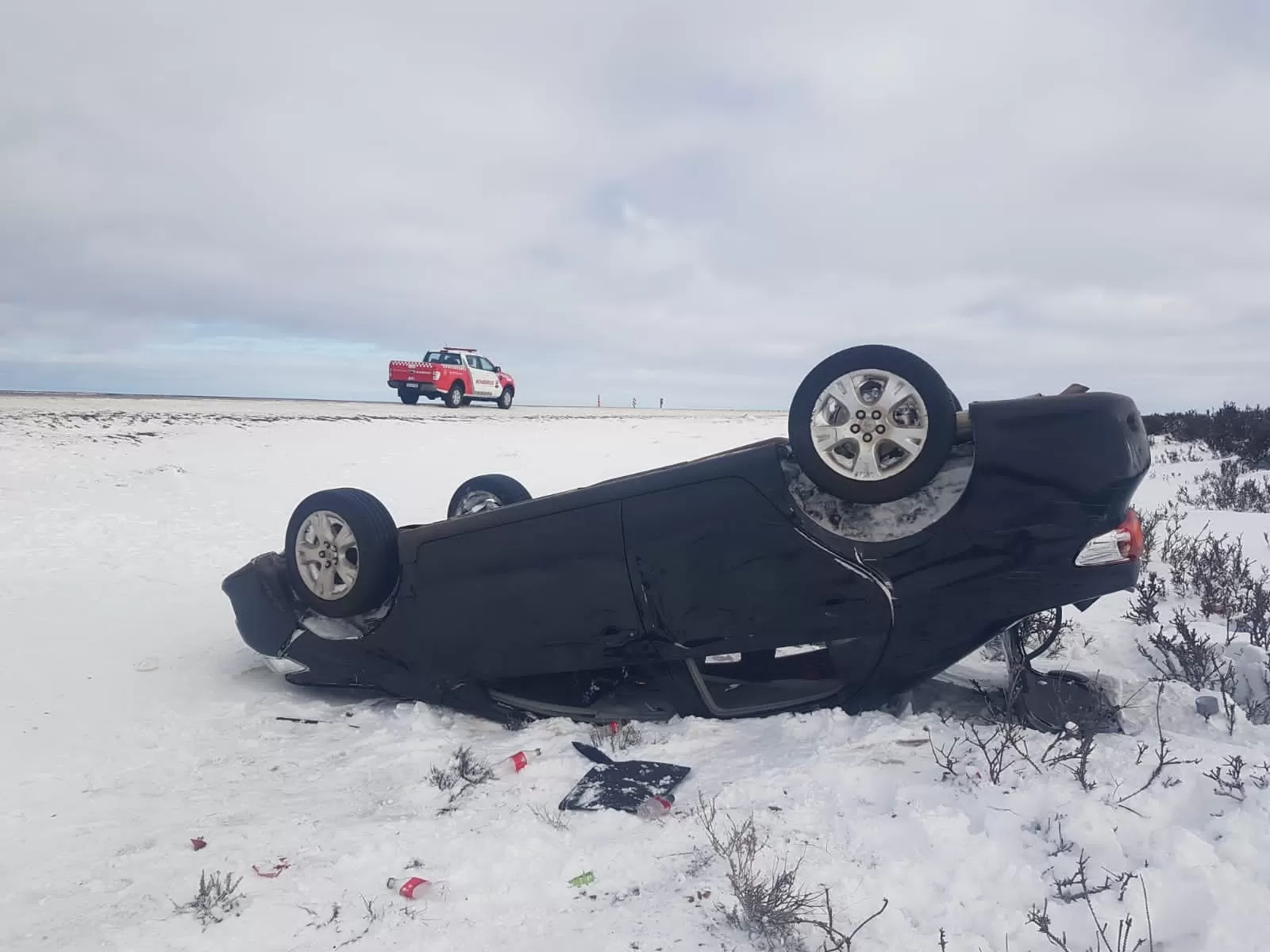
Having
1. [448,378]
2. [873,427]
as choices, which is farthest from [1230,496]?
[448,378]

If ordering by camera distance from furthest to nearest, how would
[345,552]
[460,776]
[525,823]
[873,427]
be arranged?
[345,552] < [460,776] < [873,427] < [525,823]

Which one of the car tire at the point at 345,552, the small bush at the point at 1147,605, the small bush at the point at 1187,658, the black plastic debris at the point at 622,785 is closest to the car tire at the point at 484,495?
the car tire at the point at 345,552

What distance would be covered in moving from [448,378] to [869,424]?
24.0 m

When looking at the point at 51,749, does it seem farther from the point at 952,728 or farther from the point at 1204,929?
the point at 1204,929

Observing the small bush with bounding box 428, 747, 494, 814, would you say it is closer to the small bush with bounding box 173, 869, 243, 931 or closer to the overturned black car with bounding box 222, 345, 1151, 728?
the overturned black car with bounding box 222, 345, 1151, 728

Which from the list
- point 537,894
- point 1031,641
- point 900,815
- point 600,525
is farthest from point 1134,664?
point 537,894

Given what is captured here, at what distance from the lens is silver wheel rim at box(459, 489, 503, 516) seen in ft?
17.7

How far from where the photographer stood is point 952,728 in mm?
3238

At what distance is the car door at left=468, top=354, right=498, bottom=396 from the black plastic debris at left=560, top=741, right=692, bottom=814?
80.5ft

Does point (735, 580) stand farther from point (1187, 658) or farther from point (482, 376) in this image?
point (482, 376)

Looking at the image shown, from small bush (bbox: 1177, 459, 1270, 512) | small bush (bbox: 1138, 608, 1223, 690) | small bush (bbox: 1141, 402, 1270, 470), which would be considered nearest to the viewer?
small bush (bbox: 1138, 608, 1223, 690)

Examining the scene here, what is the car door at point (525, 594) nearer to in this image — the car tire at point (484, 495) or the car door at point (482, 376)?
the car tire at point (484, 495)

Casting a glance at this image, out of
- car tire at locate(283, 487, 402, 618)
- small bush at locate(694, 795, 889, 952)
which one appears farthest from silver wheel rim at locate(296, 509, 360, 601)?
small bush at locate(694, 795, 889, 952)

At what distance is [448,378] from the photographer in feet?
84.9
